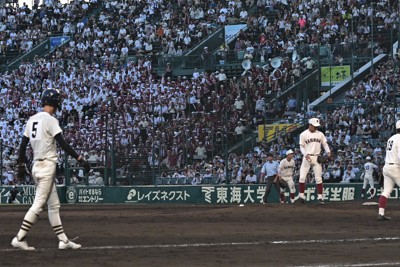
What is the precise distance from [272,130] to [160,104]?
5.84m

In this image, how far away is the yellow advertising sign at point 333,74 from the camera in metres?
39.2

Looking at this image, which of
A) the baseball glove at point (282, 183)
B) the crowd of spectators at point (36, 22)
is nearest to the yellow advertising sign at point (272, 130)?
the baseball glove at point (282, 183)

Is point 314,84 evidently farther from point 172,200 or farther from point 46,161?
point 46,161

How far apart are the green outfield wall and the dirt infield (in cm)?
1089

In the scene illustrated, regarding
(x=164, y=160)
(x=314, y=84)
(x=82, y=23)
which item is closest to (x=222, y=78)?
(x=314, y=84)

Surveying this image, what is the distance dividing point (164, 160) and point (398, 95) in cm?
860

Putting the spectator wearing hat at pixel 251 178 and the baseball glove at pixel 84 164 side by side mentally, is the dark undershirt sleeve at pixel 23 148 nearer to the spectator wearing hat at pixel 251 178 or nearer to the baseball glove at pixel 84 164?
the baseball glove at pixel 84 164

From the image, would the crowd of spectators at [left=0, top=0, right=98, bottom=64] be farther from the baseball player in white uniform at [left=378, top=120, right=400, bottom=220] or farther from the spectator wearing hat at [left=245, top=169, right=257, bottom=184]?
the baseball player in white uniform at [left=378, top=120, right=400, bottom=220]

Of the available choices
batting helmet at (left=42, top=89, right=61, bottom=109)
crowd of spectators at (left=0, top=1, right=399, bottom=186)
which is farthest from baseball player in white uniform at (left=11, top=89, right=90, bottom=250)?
crowd of spectators at (left=0, top=1, right=399, bottom=186)

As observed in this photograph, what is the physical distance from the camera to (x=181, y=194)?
115 feet

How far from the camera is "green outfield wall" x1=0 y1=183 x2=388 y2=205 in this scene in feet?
107

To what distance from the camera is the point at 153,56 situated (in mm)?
46969

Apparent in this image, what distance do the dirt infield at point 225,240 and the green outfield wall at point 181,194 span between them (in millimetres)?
10885

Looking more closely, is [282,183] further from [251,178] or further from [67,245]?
[67,245]
